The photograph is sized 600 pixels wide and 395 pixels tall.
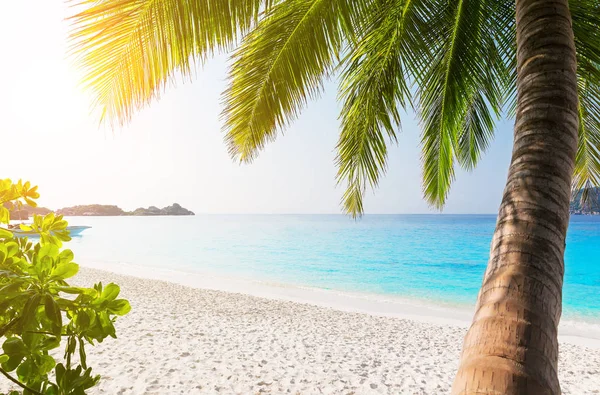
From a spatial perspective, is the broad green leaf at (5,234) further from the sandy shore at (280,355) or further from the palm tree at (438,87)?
the sandy shore at (280,355)

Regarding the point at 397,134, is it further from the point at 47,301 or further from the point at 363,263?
the point at 363,263

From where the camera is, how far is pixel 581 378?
4.56 meters

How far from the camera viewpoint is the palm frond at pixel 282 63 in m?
3.21

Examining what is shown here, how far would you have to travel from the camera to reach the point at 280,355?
457 cm

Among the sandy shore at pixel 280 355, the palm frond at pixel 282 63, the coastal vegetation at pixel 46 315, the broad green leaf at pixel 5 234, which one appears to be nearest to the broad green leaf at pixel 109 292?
the coastal vegetation at pixel 46 315

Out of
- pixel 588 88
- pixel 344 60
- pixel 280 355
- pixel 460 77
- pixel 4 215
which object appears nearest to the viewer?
pixel 4 215

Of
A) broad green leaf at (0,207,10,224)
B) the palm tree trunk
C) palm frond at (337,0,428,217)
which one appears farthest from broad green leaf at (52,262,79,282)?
palm frond at (337,0,428,217)

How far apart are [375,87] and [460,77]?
2.84 feet

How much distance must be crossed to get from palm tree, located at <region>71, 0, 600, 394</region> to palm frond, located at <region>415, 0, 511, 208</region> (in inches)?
0.6

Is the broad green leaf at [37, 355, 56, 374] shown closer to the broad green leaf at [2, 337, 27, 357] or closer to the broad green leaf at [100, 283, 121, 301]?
the broad green leaf at [2, 337, 27, 357]

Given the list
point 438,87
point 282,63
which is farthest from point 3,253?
point 438,87

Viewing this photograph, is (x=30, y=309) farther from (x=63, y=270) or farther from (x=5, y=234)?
(x=5, y=234)

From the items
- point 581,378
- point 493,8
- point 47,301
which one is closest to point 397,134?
point 493,8

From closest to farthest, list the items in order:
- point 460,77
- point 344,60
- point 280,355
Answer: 1. point 344,60
2. point 460,77
3. point 280,355
